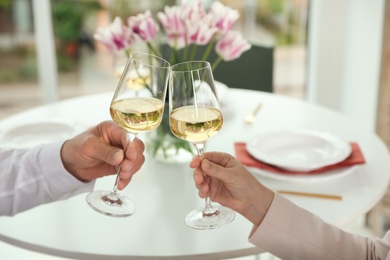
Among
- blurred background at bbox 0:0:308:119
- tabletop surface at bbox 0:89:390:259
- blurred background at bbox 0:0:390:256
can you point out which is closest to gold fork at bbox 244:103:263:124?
tabletop surface at bbox 0:89:390:259

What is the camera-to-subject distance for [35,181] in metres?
1.59

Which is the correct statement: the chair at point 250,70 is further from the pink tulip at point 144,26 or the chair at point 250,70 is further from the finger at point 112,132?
the finger at point 112,132

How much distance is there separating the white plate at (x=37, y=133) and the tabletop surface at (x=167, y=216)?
2 centimetres

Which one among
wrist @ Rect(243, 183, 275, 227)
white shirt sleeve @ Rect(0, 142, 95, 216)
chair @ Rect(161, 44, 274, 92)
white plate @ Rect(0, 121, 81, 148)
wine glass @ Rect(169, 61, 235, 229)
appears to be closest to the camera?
wine glass @ Rect(169, 61, 235, 229)

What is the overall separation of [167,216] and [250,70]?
55.9 inches

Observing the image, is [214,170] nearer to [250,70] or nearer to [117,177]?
[117,177]

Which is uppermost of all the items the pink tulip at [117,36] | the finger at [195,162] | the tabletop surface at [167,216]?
the pink tulip at [117,36]

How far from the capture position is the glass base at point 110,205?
1.35 metres

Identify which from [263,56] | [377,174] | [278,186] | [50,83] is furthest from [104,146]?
[50,83]

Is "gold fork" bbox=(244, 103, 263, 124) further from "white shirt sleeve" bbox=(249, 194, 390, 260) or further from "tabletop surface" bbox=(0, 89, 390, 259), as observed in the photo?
"white shirt sleeve" bbox=(249, 194, 390, 260)

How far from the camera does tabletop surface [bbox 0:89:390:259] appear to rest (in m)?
1.41

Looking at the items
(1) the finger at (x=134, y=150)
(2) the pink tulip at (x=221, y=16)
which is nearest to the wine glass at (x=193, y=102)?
(1) the finger at (x=134, y=150)

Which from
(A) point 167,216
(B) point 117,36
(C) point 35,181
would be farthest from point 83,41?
(A) point 167,216

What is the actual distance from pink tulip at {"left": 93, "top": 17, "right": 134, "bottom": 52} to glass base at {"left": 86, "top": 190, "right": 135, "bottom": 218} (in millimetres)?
468
